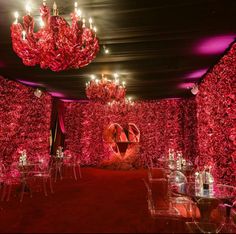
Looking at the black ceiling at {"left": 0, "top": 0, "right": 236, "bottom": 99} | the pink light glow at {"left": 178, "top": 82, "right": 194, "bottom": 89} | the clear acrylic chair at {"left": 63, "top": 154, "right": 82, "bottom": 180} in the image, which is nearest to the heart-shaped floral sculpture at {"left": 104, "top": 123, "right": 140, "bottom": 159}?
the clear acrylic chair at {"left": 63, "top": 154, "right": 82, "bottom": 180}

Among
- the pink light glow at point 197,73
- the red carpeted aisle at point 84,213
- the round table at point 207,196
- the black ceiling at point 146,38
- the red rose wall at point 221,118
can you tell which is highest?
the pink light glow at point 197,73

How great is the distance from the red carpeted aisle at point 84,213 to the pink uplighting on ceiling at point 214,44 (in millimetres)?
3429

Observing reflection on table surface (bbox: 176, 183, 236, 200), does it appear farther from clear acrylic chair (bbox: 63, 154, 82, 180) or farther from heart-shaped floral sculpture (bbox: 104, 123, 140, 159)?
heart-shaped floral sculpture (bbox: 104, 123, 140, 159)

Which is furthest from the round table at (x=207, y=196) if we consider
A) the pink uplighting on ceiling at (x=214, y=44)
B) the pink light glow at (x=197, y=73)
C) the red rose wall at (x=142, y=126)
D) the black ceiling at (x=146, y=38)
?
the red rose wall at (x=142, y=126)

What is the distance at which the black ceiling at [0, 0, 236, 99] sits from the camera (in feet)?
12.7

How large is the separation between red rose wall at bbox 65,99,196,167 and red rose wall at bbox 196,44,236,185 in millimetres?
3522

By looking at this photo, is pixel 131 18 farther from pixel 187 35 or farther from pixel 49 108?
pixel 49 108

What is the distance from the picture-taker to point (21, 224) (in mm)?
4121

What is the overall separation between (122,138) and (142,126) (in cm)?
108

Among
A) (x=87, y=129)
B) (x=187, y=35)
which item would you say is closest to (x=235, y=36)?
(x=187, y=35)

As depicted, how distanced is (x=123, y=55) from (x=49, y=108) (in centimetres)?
589

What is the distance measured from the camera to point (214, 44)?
5.36 meters

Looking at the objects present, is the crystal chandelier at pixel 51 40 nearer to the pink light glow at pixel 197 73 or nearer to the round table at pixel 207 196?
the round table at pixel 207 196

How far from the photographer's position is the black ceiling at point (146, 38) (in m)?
3.86
